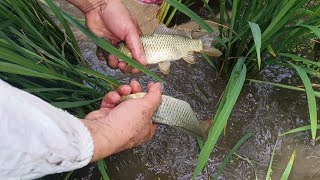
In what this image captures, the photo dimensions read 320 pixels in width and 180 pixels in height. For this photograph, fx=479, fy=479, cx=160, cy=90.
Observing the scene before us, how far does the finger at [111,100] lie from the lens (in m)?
2.12

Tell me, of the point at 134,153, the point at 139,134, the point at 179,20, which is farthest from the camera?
the point at 179,20

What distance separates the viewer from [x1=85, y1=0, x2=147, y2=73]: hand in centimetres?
237

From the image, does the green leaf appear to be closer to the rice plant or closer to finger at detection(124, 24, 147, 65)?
finger at detection(124, 24, 147, 65)

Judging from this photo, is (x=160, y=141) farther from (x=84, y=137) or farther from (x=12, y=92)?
(x=12, y=92)

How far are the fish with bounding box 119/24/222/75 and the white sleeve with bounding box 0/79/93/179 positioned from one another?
0.91 meters

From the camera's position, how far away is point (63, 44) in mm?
2389

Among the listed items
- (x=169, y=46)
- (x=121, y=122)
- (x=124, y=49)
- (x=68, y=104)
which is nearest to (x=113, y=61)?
(x=124, y=49)

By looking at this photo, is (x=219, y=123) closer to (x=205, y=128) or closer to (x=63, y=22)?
(x=205, y=128)

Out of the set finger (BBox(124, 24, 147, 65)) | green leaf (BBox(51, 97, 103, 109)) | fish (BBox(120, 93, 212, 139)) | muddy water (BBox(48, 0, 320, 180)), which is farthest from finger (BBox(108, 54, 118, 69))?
muddy water (BBox(48, 0, 320, 180))

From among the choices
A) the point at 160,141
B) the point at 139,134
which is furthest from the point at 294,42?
the point at 139,134

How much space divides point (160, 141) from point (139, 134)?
2.56ft

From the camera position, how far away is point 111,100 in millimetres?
2139

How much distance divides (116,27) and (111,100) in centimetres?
53

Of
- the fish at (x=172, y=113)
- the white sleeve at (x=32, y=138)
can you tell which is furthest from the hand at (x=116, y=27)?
the white sleeve at (x=32, y=138)
